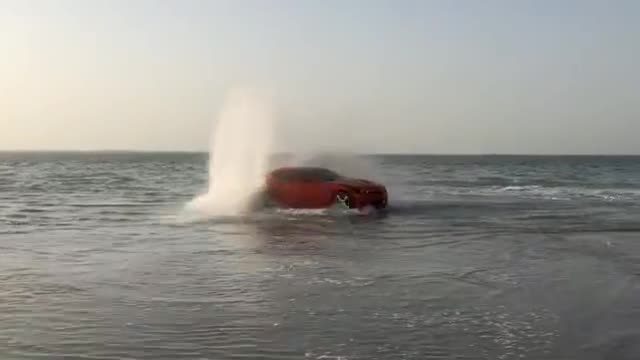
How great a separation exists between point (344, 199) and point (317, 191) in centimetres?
97

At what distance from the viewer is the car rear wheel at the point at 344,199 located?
26.0 meters

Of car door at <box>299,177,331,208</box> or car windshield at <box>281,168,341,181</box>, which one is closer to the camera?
car door at <box>299,177,331,208</box>

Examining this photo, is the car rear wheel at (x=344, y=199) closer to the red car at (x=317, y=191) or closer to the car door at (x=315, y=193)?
the red car at (x=317, y=191)

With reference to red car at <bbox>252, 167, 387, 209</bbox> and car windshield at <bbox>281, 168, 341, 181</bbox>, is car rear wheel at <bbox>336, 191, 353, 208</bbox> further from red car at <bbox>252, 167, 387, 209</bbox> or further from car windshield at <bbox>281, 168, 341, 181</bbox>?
car windshield at <bbox>281, 168, 341, 181</bbox>

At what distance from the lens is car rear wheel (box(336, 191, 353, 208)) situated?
2603 cm

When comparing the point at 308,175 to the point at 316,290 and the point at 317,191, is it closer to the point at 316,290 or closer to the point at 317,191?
the point at 317,191

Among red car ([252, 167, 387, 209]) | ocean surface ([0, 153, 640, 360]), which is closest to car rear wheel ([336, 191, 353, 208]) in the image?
red car ([252, 167, 387, 209])

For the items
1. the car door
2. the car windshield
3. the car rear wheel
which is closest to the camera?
the car rear wheel

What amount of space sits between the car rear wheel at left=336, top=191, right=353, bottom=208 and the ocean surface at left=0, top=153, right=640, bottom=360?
3.29 meters

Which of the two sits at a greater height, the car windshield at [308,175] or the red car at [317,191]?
the car windshield at [308,175]

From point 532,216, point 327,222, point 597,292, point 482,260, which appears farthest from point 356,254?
point 532,216

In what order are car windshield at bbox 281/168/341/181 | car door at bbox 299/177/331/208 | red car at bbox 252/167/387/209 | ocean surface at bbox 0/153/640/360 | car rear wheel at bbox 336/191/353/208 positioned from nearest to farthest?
1. ocean surface at bbox 0/153/640/360
2. car rear wheel at bbox 336/191/353/208
3. red car at bbox 252/167/387/209
4. car door at bbox 299/177/331/208
5. car windshield at bbox 281/168/341/181

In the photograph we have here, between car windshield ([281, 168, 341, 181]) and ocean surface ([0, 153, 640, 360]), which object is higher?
car windshield ([281, 168, 341, 181])

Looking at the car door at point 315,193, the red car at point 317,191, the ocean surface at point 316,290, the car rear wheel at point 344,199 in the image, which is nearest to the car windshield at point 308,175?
the red car at point 317,191
